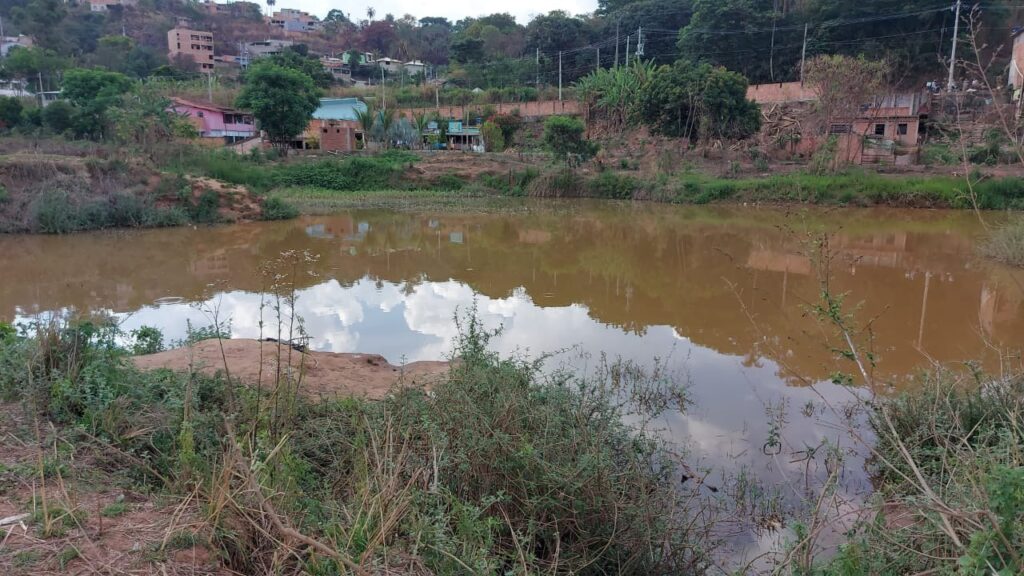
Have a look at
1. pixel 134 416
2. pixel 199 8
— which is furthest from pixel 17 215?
pixel 199 8

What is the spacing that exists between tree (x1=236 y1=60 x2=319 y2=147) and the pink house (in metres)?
6.17

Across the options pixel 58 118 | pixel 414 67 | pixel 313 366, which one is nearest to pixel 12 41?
pixel 414 67

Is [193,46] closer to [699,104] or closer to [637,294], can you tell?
[699,104]

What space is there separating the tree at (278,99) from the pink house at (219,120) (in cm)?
617

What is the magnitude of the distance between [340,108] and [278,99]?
511 inches

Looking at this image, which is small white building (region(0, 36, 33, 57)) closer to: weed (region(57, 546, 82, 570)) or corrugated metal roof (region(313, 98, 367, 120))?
corrugated metal roof (region(313, 98, 367, 120))

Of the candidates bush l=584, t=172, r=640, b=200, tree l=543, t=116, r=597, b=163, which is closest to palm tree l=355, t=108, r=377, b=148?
tree l=543, t=116, r=597, b=163

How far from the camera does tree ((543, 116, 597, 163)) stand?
1000 inches

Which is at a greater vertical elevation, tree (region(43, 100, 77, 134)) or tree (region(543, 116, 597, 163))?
tree (region(43, 100, 77, 134))

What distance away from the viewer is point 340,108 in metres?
41.0

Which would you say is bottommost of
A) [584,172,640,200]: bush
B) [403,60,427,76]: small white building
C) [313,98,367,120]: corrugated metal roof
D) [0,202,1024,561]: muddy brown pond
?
[0,202,1024,561]: muddy brown pond

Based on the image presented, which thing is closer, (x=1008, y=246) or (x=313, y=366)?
(x=313, y=366)

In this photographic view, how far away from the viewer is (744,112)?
2603cm

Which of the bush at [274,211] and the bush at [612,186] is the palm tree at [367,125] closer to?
the bush at [612,186]
